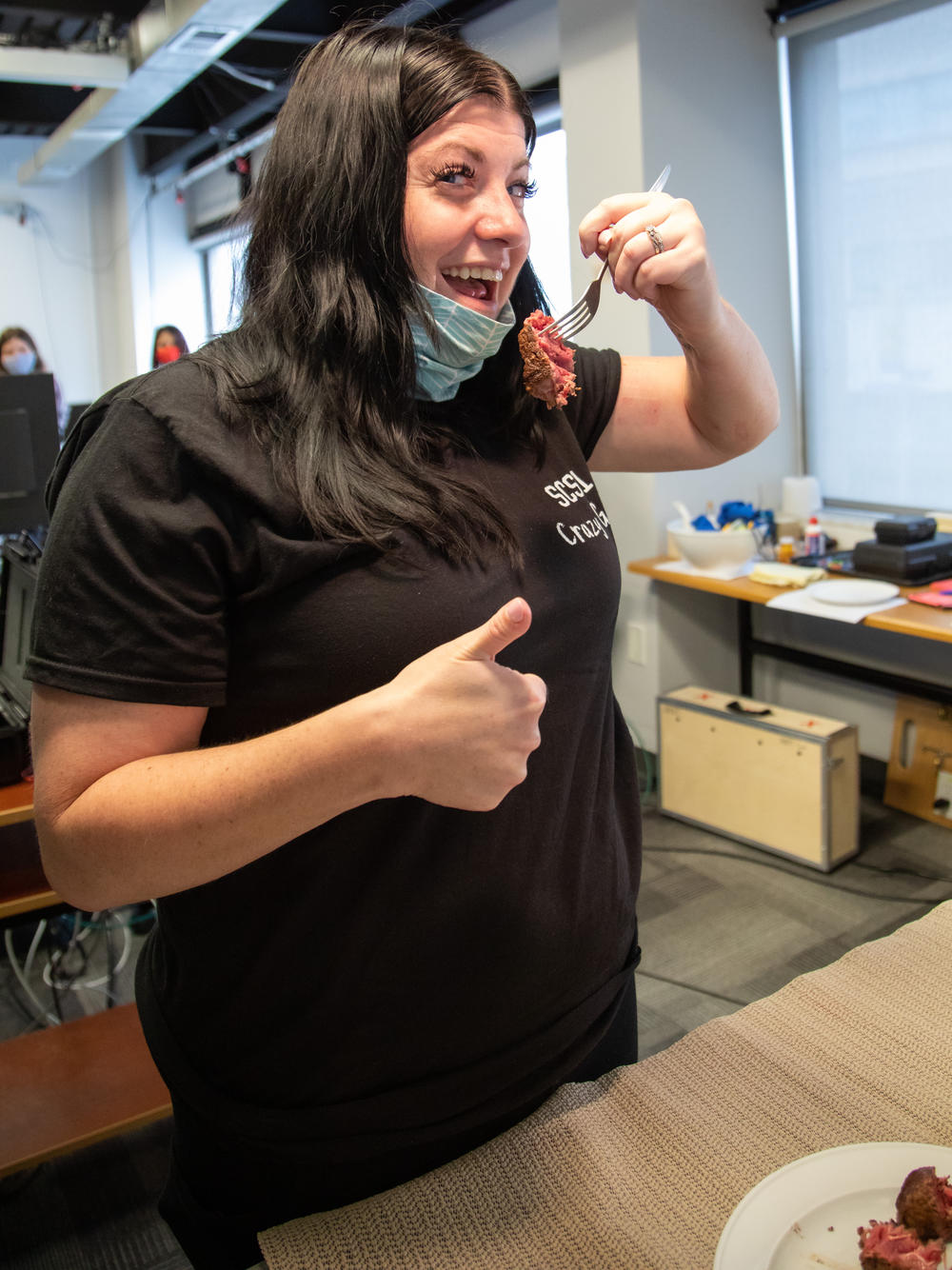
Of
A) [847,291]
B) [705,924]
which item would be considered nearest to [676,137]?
Result: [847,291]

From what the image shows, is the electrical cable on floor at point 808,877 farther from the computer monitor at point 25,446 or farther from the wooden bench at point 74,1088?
the computer monitor at point 25,446

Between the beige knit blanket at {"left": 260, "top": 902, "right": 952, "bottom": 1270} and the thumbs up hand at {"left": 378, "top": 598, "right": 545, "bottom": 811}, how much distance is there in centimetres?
34

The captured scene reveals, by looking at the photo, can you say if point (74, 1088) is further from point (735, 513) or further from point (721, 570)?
point (735, 513)

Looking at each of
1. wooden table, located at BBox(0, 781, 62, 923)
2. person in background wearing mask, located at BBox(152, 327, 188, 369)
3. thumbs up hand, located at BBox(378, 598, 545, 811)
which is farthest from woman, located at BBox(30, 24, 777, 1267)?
person in background wearing mask, located at BBox(152, 327, 188, 369)

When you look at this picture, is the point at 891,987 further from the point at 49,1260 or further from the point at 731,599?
the point at 731,599

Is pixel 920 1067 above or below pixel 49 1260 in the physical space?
above

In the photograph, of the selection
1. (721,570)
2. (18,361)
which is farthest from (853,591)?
(18,361)

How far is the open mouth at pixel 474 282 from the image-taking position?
95 cm

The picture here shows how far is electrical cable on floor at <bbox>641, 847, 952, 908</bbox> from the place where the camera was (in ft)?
9.36

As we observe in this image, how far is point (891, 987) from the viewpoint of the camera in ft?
3.46

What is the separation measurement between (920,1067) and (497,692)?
572mm

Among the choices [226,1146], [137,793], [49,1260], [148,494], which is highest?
[148,494]

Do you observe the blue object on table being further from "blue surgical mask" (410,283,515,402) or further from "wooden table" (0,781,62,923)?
"blue surgical mask" (410,283,515,402)

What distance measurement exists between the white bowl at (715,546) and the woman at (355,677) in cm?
232
